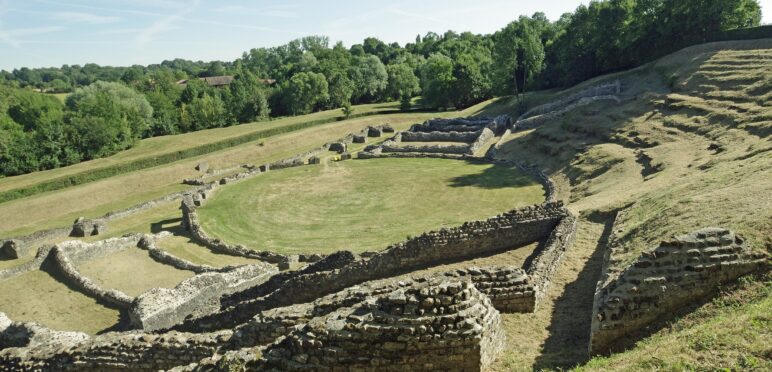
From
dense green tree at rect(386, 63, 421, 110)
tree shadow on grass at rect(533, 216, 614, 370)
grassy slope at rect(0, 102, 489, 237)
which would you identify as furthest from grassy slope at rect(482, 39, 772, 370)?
dense green tree at rect(386, 63, 421, 110)

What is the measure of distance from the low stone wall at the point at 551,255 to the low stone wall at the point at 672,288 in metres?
3.23

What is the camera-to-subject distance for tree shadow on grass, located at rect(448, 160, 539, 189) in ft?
135

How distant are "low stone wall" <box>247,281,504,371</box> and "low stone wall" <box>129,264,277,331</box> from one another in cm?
1232

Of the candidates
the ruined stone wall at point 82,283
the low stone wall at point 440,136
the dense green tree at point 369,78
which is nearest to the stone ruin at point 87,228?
the ruined stone wall at point 82,283

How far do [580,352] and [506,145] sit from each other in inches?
1792

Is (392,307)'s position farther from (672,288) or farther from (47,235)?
(47,235)

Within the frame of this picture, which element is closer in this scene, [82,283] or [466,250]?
[466,250]

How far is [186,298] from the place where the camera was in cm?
2367

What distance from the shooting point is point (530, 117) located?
2479 inches

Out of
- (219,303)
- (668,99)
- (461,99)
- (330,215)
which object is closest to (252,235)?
(330,215)

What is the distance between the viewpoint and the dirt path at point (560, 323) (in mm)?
11109

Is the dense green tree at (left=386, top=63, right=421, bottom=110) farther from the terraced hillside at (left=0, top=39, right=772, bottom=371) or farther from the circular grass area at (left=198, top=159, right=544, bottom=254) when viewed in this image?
the circular grass area at (left=198, top=159, right=544, bottom=254)

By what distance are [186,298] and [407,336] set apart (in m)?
17.2

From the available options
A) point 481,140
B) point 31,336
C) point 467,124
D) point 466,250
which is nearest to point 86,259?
point 31,336
